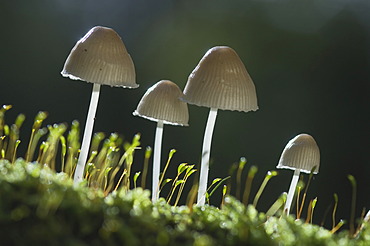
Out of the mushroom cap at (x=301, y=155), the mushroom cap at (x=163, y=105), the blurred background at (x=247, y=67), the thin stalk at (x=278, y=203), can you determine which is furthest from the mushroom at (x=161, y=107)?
the blurred background at (x=247, y=67)

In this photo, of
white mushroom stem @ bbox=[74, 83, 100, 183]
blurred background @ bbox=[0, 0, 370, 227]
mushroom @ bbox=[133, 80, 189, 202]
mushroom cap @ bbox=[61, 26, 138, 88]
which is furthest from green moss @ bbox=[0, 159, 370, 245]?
blurred background @ bbox=[0, 0, 370, 227]

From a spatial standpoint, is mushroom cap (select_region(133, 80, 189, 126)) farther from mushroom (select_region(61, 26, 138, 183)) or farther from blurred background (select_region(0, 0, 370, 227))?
blurred background (select_region(0, 0, 370, 227))

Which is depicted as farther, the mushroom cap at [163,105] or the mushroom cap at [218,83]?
the mushroom cap at [163,105]

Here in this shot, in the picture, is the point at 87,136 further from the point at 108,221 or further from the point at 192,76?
the point at 108,221

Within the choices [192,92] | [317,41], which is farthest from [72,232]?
[317,41]

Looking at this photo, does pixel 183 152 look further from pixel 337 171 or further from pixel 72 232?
pixel 72 232

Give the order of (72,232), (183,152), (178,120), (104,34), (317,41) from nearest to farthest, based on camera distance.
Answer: (72,232) < (104,34) < (178,120) < (183,152) < (317,41)

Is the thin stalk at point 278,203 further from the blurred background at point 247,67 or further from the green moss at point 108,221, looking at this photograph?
the blurred background at point 247,67
